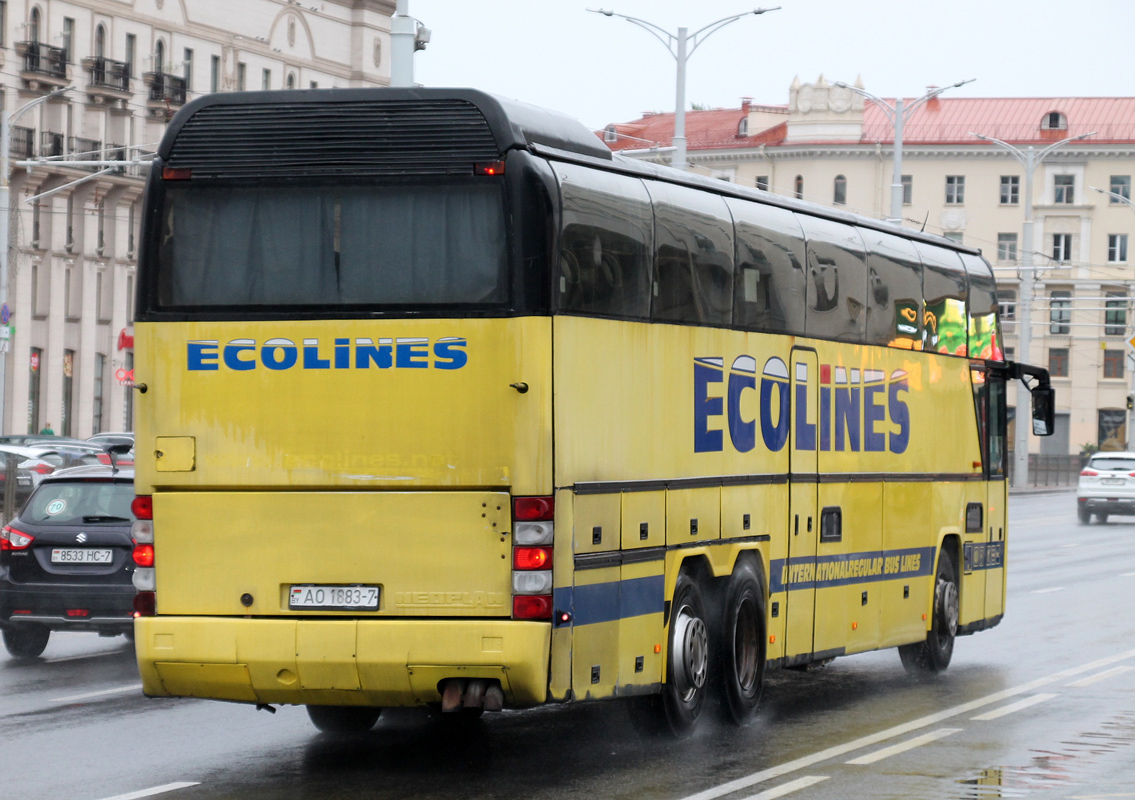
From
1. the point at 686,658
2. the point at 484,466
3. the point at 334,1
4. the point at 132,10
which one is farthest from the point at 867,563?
the point at 334,1

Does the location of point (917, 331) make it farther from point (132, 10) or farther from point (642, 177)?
point (132, 10)

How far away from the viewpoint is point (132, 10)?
6750 centimetres

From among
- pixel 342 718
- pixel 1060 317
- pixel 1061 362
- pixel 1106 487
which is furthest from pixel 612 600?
pixel 1060 317

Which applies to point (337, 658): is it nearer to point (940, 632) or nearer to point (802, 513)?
point (802, 513)

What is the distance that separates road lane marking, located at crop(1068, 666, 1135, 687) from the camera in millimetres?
15000

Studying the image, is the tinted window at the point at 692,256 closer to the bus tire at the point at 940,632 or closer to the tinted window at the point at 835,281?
the tinted window at the point at 835,281

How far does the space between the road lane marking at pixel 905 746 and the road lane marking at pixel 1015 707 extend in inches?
26.0

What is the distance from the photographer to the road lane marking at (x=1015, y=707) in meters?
13.1

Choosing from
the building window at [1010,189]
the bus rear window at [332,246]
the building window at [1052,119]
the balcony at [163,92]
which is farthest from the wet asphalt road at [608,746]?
the building window at [1052,119]

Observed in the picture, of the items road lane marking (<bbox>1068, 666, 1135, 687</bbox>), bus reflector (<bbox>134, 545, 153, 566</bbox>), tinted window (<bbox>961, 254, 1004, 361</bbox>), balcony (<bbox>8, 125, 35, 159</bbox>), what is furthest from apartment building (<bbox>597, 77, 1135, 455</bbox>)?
bus reflector (<bbox>134, 545, 153, 566</bbox>)

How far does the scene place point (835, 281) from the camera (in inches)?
556

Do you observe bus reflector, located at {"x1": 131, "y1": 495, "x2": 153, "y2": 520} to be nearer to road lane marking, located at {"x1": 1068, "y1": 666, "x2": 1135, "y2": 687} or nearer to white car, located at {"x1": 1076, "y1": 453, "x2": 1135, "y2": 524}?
road lane marking, located at {"x1": 1068, "y1": 666, "x2": 1135, "y2": 687}

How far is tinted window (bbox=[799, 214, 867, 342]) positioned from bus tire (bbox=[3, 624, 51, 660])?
6.69m

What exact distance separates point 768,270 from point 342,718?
3.83m
